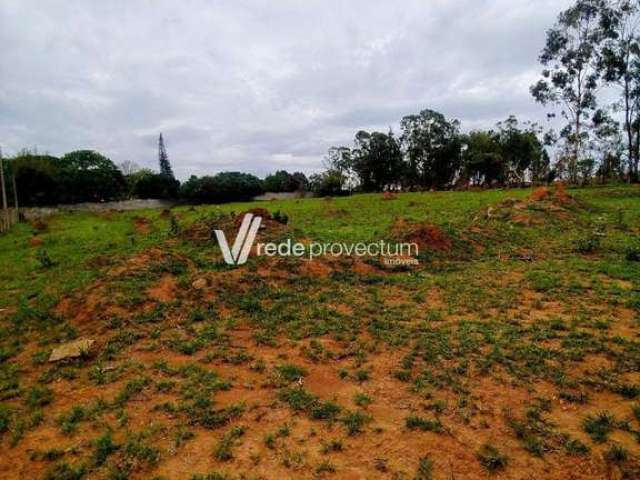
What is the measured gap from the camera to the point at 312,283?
8.27 meters

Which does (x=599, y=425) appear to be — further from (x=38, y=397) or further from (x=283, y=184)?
(x=283, y=184)

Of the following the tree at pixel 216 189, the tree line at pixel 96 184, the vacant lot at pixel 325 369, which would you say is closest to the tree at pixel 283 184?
the tree line at pixel 96 184

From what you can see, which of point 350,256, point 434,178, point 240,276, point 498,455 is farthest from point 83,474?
point 434,178

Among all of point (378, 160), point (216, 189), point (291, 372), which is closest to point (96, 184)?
point (216, 189)

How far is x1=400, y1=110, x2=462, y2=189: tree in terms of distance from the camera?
134ft

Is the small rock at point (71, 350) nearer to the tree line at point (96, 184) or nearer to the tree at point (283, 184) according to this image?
the tree line at point (96, 184)

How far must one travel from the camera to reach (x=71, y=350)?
5.23 m

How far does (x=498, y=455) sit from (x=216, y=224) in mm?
9963

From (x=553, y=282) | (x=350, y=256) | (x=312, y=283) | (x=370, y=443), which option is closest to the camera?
(x=370, y=443)

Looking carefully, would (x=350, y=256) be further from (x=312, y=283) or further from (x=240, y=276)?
(x=240, y=276)

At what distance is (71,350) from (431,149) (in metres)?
41.2

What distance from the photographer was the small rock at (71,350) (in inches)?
203

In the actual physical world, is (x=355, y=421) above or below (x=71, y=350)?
below

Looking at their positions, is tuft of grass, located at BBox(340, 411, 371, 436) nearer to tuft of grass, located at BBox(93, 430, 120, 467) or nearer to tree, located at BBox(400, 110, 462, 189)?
tuft of grass, located at BBox(93, 430, 120, 467)
